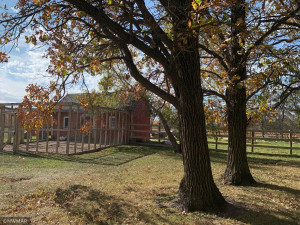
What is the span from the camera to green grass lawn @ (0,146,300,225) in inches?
178

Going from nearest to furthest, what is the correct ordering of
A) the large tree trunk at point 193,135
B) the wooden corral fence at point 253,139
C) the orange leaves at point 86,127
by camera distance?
the large tree trunk at point 193,135 < the orange leaves at point 86,127 < the wooden corral fence at point 253,139

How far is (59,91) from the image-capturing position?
5.58m

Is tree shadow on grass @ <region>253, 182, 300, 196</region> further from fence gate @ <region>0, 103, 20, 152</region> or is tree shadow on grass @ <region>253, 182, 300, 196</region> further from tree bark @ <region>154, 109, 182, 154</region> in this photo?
fence gate @ <region>0, 103, 20, 152</region>

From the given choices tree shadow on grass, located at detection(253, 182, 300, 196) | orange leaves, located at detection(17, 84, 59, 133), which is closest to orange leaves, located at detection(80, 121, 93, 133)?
orange leaves, located at detection(17, 84, 59, 133)

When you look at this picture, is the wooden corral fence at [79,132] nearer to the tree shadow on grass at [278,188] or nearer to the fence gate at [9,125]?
the fence gate at [9,125]

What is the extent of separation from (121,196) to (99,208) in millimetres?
1001

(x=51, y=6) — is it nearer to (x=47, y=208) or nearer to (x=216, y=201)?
(x=47, y=208)

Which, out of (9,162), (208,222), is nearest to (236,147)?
(208,222)

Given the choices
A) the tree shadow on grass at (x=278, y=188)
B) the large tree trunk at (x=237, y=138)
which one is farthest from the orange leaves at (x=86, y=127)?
the tree shadow on grass at (x=278, y=188)

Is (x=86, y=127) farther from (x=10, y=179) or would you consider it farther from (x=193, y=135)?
(x=10, y=179)

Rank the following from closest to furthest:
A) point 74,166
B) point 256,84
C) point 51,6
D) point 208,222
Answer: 1. point 208,222
2. point 51,6
3. point 256,84
4. point 74,166

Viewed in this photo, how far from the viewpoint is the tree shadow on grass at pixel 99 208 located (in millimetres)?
4438

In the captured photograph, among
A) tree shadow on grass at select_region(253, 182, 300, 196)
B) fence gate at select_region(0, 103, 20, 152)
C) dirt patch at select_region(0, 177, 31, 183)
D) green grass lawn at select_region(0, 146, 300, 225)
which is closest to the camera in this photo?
green grass lawn at select_region(0, 146, 300, 225)

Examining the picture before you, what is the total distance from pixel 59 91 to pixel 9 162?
705cm
